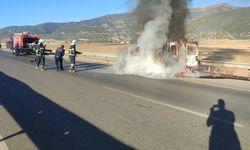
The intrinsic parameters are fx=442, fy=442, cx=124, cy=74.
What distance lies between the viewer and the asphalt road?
727 centimetres

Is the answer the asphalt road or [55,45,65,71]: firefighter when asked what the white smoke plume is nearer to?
[55,45,65,71]: firefighter

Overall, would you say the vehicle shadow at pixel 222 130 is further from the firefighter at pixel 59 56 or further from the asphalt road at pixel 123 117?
the firefighter at pixel 59 56

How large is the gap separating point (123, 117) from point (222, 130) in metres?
2.30

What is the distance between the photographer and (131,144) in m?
7.09

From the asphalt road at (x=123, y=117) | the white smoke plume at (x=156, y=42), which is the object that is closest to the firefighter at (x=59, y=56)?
the white smoke plume at (x=156, y=42)

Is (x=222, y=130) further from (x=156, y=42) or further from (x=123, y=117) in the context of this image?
(x=156, y=42)

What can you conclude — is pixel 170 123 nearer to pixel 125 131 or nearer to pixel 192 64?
pixel 125 131

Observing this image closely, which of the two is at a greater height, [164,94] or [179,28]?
[179,28]

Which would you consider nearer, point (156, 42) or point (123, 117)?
point (123, 117)

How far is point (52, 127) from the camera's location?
27.9 feet

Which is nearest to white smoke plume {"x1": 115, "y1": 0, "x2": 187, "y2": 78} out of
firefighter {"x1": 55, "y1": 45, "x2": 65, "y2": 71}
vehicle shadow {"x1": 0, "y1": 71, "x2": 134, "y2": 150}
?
firefighter {"x1": 55, "y1": 45, "x2": 65, "y2": 71}

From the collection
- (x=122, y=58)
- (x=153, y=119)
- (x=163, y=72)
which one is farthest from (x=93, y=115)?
(x=122, y=58)

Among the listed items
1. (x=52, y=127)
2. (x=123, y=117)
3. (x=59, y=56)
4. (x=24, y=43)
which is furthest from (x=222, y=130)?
(x=24, y=43)

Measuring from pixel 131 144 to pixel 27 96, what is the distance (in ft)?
22.5
